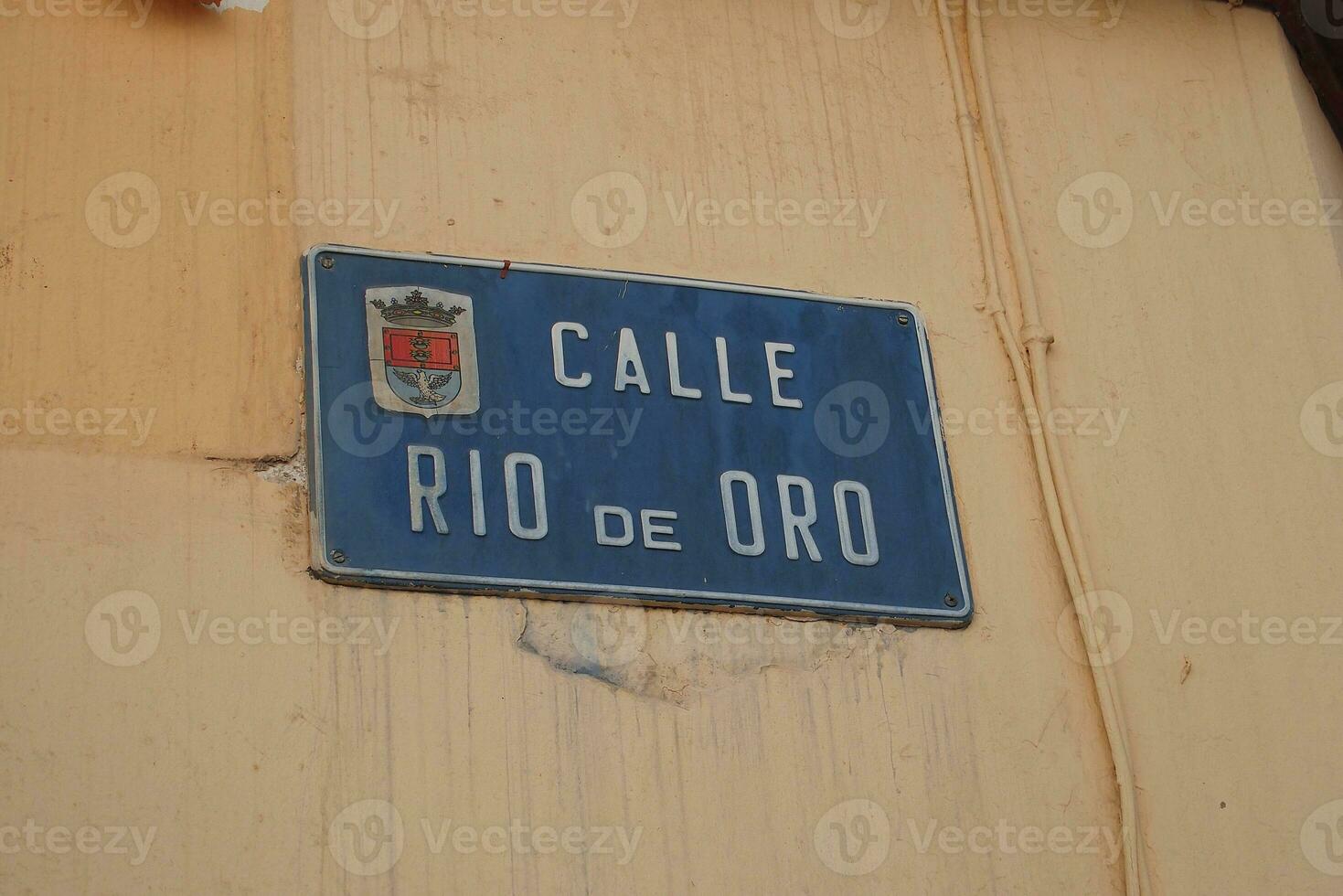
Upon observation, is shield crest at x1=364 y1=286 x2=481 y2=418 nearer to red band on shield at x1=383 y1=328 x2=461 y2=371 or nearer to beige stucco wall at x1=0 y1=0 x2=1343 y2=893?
red band on shield at x1=383 y1=328 x2=461 y2=371

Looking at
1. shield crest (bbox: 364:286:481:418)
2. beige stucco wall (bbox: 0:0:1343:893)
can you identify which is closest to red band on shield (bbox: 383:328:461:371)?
shield crest (bbox: 364:286:481:418)

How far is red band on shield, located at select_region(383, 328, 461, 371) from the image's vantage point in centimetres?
410

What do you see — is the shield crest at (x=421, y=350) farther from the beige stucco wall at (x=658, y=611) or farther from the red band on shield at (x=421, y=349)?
the beige stucco wall at (x=658, y=611)

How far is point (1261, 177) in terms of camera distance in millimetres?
5176

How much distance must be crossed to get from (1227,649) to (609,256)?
1.74 m

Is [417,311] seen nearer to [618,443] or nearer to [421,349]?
[421,349]

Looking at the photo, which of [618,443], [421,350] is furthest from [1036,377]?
[421,350]

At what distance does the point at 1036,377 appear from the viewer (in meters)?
4.64

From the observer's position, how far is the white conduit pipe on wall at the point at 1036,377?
4188 millimetres

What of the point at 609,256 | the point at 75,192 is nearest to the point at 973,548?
the point at 609,256

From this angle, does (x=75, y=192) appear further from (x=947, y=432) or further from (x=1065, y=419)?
(x=1065, y=419)

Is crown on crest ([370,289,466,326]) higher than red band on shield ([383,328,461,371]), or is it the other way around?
crown on crest ([370,289,466,326])

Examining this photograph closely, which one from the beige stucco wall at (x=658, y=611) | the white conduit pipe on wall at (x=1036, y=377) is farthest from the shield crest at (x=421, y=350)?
the white conduit pipe on wall at (x=1036, y=377)

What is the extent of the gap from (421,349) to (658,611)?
2.56 feet
